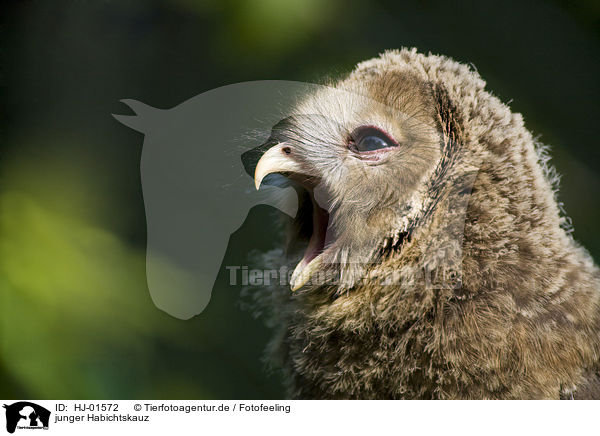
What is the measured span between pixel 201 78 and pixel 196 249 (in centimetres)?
53

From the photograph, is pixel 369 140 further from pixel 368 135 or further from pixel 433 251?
pixel 433 251

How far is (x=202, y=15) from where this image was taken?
5.41 ft

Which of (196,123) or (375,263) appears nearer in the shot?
(375,263)

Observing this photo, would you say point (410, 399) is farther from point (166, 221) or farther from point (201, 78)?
point (201, 78)

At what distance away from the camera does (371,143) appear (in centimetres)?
134

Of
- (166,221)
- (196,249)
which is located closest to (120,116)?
(166,221)

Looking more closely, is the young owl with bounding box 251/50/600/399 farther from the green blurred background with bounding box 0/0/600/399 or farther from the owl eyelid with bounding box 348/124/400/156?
the green blurred background with bounding box 0/0/600/399

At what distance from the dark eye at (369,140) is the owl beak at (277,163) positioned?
165 millimetres

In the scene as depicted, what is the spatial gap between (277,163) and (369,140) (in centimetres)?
25

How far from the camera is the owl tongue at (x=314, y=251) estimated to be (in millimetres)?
1334
